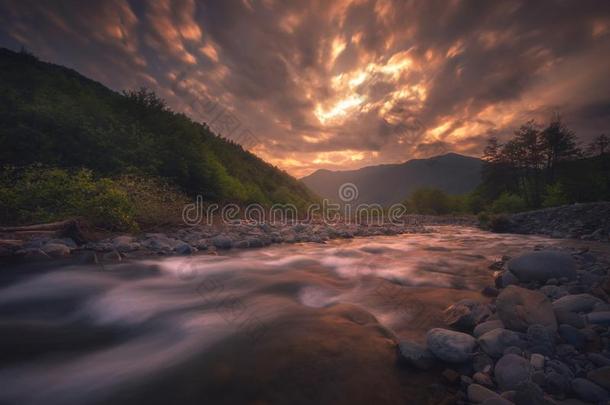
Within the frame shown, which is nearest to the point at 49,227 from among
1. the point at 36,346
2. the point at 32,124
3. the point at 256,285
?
the point at 36,346

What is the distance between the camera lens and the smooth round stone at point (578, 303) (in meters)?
2.65

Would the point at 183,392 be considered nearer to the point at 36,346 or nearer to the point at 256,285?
the point at 36,346

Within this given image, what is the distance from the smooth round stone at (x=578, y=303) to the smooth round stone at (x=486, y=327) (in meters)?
0.66

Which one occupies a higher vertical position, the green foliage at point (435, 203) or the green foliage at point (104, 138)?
the green foliage at point (104, 138)

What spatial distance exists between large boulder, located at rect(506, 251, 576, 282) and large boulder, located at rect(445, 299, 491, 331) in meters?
1.62

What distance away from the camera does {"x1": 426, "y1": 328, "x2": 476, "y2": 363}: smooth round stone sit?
6.87ft

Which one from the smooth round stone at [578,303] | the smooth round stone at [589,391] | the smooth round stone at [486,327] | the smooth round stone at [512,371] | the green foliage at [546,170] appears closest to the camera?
the smooth round stone at [589,391]

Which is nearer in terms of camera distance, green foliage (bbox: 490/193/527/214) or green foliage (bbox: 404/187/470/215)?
green foliage (bbox: 490/193/527/214)

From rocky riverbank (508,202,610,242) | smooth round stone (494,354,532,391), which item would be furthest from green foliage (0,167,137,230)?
rocky riverbank (508,202,610,242)

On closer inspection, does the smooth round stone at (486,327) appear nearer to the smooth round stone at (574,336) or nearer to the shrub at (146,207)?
the smooth round stone at (574,336)

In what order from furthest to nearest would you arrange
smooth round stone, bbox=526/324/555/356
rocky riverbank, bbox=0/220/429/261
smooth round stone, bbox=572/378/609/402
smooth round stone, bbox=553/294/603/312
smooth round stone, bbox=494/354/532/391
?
rocky riverbank, bbox=0/220/429/261
smooth round stone, bbox=553/294/603/312
smooth round stone, bbox=526/324/555/356
smooth round stone, bbox=494/354/532/391
smooth round stone, bbox=572/378/609/402

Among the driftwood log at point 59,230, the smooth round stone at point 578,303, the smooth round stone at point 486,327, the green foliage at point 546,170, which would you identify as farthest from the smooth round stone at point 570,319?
the green foliage at point 546,170

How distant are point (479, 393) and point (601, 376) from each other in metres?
0.88

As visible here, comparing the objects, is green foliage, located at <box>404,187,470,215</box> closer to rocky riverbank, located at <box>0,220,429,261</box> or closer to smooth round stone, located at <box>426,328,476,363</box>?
rocky riverbank, located at <box>0,220,429,261</box>
